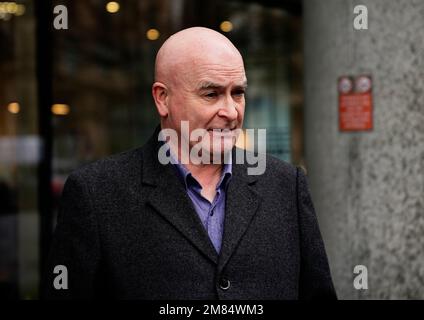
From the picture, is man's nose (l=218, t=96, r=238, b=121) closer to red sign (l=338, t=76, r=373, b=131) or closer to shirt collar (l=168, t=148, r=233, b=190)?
shirt collar (l=168, t=148, r=233, b=190)

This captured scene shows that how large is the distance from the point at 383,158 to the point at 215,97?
197cm

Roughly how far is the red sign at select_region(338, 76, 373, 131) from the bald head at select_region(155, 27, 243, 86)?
6.06 feet

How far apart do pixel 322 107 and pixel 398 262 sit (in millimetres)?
1044

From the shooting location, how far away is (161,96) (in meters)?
2.36

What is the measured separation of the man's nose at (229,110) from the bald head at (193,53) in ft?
0.44

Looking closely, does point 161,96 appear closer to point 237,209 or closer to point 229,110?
point 229,110

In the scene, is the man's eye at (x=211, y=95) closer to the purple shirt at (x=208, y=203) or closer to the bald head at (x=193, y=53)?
the bald head at (x=193, y=53)

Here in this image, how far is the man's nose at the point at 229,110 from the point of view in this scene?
2.19 meters

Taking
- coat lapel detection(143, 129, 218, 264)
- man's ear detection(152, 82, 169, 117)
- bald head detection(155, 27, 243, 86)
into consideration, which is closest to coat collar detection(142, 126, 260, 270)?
coat lapel detection(143, 129, 218, 264)

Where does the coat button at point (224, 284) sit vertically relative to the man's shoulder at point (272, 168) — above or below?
below

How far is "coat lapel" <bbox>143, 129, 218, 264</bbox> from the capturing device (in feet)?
7.27

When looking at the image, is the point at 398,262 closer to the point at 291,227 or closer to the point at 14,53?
the point at 291,227

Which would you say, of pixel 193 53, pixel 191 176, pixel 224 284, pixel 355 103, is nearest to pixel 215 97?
pixel 193 53

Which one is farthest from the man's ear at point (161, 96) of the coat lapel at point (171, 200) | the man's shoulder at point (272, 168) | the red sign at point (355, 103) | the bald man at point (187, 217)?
the red sign at point (355, 103)
